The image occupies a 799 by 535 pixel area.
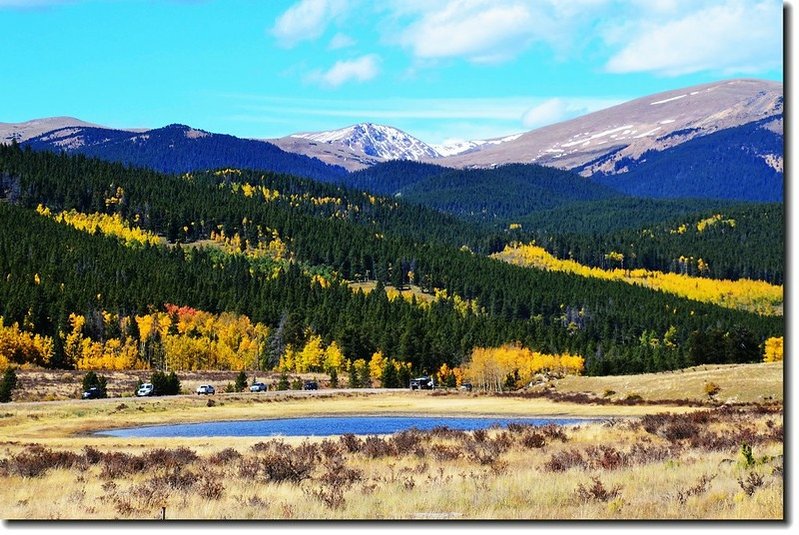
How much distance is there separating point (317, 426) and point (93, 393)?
32.6 metres

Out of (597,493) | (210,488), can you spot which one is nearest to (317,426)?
(210,488)

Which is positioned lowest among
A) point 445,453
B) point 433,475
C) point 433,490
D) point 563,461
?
point 445,453

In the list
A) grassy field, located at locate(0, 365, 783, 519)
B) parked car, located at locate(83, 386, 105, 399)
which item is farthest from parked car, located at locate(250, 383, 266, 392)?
grassy field, located at locate(0, 365, 783, 519)

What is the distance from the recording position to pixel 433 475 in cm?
3091

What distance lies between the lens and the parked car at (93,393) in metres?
89.4

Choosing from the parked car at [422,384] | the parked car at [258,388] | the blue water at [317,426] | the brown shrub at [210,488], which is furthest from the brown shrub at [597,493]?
the parked car at [422,384]

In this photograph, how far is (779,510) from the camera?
22.4 metres

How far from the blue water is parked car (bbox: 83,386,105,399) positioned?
77.0ft

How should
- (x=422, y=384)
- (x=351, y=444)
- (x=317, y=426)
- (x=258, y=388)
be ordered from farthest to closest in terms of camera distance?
(x=422, y=384) < (x=258, y=388) < (x=317, y=426) < (x=351, y=444)

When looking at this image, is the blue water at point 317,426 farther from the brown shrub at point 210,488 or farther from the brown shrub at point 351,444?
the brown shrub at point 210,488

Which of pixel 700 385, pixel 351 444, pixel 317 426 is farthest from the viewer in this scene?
pixel 700 385

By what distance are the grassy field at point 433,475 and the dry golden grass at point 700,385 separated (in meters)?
35.7

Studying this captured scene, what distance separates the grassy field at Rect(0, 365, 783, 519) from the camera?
2388 centimetres

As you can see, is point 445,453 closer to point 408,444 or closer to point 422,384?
point 408,444
